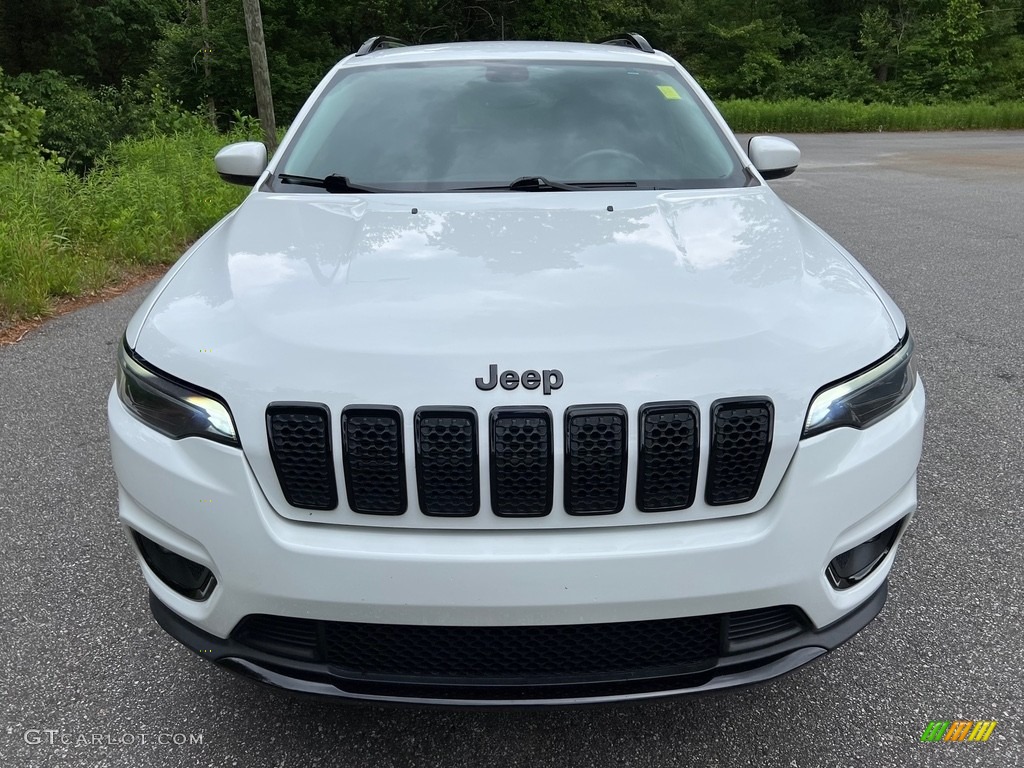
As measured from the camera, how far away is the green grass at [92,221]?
18.9 feet

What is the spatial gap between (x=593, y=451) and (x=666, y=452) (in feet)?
0.48

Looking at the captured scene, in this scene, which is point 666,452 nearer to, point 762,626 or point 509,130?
point 762,626

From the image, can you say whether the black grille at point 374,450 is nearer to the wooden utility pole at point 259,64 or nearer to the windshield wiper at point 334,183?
the windshield wiper at point 334,183

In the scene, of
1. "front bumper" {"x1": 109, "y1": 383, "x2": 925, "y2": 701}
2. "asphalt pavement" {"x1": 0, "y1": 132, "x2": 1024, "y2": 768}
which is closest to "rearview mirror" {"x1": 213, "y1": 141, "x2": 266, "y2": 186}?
"asphalt pavement" {"x1": 0, "y1": 132, "x2": 1024, "y2": 768}

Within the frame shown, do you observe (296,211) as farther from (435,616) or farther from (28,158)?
(28,158)

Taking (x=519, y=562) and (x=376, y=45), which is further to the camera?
(x=376, y=45)

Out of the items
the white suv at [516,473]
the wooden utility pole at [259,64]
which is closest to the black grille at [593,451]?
the white suv at [516,473]

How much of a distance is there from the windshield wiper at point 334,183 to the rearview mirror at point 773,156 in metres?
1.46

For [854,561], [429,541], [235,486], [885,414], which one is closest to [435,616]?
[429,541]

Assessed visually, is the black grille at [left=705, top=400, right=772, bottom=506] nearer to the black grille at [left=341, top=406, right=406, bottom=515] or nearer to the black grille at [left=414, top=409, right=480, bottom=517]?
the black grille at [left=414, top=409, right=480, bottom=517]

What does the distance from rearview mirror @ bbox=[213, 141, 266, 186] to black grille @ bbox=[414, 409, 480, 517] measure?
1882mm

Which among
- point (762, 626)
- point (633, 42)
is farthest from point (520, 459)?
point (633, 42)

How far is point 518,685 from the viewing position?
5.41 feet

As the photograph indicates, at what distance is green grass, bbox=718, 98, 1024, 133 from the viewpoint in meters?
27.7
